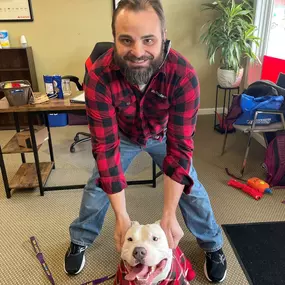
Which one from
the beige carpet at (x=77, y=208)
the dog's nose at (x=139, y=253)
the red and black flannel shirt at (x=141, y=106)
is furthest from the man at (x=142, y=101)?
the beige carpet at (x=77, y=208)

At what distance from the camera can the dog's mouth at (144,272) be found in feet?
3.05

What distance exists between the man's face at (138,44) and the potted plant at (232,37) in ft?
6.87

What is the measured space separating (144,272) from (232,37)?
251cm

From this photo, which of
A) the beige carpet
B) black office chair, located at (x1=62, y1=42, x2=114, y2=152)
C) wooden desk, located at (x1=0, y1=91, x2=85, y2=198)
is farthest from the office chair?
wooden desk, located at (x1=0, y1=91, x2=85, y2=198)

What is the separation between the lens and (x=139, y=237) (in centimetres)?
92

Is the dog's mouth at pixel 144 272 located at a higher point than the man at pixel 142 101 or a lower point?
lower

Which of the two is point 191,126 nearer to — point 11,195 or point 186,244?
point 186,244

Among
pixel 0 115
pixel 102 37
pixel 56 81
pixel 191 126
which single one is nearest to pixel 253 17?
pixel 102 37

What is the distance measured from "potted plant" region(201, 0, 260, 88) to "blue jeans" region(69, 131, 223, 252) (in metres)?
1.89

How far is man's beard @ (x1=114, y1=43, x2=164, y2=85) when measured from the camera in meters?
0.94

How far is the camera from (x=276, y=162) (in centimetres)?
209

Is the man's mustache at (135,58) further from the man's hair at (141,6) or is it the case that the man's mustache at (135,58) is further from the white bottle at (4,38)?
the white bottle at (4,38)

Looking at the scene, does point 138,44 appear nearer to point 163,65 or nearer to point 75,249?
point 163,65

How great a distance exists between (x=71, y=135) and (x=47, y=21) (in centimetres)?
126
